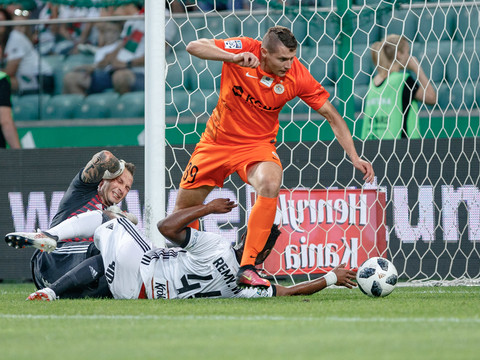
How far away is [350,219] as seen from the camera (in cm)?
695

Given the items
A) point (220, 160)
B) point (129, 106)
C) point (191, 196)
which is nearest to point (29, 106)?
point (129, 106)

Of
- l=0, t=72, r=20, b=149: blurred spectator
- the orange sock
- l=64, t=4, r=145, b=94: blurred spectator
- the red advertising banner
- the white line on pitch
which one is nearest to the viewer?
the white line on pitch

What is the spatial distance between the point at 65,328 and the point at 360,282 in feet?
7.14

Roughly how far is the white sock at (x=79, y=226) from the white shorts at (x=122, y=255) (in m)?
0.18

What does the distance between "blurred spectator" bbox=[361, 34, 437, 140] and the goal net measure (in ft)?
0.56

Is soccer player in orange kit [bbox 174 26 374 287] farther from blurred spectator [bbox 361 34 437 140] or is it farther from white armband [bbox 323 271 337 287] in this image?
blurred spectator [bbox 361 34 437 140]

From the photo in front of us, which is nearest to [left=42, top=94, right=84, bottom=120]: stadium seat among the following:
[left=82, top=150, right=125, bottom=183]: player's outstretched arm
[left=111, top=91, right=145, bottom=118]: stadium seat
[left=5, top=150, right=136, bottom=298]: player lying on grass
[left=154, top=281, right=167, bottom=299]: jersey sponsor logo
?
[left=111, top=91, right=145, bottom=118]: stadium seat

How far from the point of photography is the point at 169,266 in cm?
537

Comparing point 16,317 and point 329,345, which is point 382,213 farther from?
point 329,345

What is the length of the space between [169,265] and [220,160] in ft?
2.64

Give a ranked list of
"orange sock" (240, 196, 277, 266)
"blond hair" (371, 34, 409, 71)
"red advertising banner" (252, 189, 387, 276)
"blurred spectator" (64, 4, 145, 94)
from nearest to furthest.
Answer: "orange sock" (240, 196, 277, 266)
"red advertising banner" (252, 189, 387, 276)
"blond hair" (371, 34, 409, 71)
"blurred spectator" (64, 4, 145, 94)

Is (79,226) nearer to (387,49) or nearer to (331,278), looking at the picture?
(331,278)

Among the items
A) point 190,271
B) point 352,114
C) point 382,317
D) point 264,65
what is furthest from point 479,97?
point 382,317

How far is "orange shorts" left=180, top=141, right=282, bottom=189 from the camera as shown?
5.66 metres
